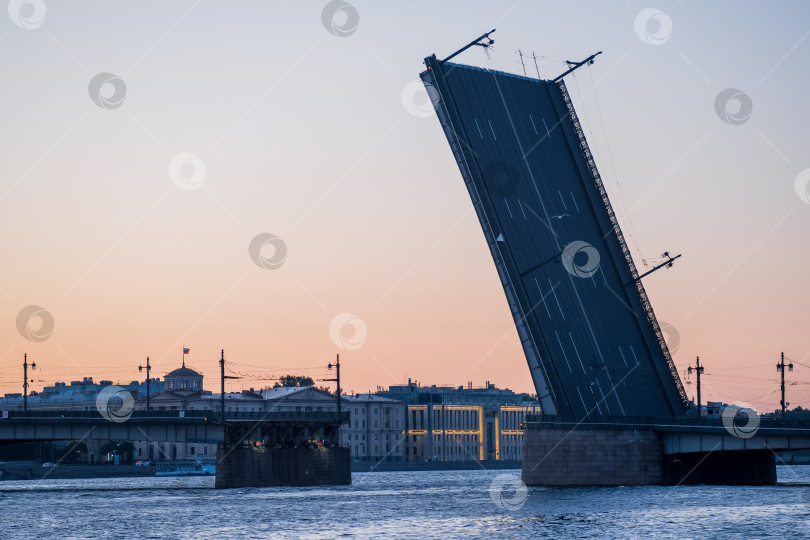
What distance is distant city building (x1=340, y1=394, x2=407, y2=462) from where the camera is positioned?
134125 mm

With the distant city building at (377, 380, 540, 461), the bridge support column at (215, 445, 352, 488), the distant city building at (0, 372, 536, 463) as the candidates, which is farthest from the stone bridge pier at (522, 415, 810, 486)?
the distant city building at (377, 380, 540, 461)

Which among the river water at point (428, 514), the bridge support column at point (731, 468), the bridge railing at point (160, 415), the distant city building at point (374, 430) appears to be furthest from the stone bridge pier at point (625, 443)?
the distant city building at point (374, 430)

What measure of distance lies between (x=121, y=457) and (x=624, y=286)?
71812 millimetres

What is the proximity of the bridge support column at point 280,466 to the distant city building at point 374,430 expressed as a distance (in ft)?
199

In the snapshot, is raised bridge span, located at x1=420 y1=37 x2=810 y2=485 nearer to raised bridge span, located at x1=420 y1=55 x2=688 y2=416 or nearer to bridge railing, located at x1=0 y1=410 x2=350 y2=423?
raised bridge span, located at x1=420 y1=55 x2=688 y2=416

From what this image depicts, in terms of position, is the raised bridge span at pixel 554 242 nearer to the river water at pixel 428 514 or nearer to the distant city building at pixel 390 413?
the river water at pixel 428 514

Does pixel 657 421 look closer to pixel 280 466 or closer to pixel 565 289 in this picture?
A: pixel 565 289

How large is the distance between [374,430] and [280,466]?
65511 mm

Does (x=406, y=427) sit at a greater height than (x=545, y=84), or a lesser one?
lesser

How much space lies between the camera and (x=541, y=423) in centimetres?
5547

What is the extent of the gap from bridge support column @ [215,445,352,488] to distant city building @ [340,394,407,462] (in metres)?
60.6

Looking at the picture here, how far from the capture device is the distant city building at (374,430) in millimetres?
134125

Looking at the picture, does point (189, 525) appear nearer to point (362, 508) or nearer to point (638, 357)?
point (362, 508)

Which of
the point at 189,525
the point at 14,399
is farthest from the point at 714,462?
the point at 14,399
